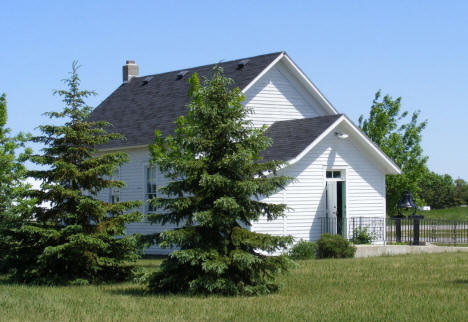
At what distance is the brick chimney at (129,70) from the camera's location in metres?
34.0

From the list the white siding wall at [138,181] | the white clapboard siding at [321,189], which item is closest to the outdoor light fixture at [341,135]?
the white clapboard siding at [321,189]

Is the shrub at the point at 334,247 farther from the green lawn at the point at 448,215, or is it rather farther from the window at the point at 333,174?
the green lawn at the point at 448,215

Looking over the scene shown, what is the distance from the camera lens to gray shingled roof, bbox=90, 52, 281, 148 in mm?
26281

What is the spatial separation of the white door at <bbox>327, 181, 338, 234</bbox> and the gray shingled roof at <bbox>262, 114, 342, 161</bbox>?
1954 mm

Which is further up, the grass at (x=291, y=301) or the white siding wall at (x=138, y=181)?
the white siding wall at (x=138, y=181)

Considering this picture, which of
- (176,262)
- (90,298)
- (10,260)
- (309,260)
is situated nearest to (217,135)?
(176,262)

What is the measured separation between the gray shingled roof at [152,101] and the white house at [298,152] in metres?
0.06

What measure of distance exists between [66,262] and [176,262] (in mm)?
3893

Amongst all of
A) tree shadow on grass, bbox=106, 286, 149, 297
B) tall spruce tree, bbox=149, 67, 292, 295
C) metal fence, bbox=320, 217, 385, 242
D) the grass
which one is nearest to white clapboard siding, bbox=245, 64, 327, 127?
metal fence, bbox=320, 217, 385, 242

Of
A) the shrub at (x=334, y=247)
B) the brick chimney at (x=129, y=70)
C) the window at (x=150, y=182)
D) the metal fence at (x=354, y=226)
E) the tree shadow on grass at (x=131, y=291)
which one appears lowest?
the tree shadow on grass at (x=131, y=291)

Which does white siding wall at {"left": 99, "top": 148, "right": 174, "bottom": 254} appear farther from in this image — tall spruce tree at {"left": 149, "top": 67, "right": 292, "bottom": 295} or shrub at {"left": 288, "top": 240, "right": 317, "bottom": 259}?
tall spruce tree at {"left": 149, "top": 67, "right": 292, "bottom": 295}

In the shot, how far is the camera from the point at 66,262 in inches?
683

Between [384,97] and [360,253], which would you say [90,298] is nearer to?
[360,253]

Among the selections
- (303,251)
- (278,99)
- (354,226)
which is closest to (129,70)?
(278,99)
